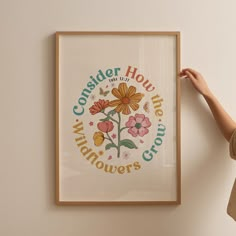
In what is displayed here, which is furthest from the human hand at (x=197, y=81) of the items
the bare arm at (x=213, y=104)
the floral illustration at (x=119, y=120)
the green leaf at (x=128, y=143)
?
the green leaf at (x=128, y=143)

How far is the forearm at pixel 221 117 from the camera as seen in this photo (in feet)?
4.00

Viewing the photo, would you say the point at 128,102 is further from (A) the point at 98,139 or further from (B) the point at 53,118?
(B) the point at 53,118

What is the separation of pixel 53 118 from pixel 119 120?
0.23 metres

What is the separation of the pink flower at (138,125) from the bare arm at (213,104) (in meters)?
0.20

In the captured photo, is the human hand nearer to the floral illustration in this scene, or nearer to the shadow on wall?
the shadow on wall

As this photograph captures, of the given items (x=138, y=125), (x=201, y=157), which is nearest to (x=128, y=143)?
(x=138, y=125)

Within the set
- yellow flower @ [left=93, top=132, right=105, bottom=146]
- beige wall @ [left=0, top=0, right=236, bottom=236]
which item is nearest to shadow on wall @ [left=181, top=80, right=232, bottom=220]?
beige wall @ [left=0, top=0, right=236, bottom=236]

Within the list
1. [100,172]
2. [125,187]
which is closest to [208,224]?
[125,187]

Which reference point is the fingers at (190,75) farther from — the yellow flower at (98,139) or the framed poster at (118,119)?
the yellow flower at (98,139)

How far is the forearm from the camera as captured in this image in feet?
4.00

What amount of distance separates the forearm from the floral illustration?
0.71 ft

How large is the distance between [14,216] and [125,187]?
0.40 metres
